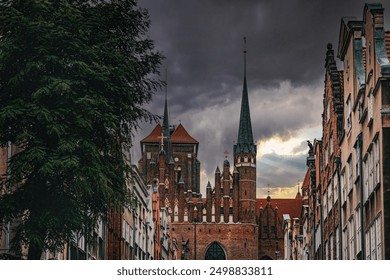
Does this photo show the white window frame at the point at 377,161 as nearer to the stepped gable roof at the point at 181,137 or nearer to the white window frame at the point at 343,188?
the white window frame at the point at 343,188

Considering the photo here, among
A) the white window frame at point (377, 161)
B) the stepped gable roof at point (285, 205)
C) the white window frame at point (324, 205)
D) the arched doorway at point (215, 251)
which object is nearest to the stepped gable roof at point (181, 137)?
the stepped gable roof at point (285, 205)

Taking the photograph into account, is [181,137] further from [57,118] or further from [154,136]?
[57,118]

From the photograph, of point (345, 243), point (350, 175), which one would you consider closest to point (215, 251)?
point (345, 243)

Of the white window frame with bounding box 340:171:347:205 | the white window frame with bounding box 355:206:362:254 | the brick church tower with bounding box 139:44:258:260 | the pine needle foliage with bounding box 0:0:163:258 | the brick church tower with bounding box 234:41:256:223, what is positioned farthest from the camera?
the brick church tower with bounding box 234:41:256:223

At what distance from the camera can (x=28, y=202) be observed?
67.6 feet

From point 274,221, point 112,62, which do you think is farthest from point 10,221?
point 274,221

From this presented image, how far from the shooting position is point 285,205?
383 feet

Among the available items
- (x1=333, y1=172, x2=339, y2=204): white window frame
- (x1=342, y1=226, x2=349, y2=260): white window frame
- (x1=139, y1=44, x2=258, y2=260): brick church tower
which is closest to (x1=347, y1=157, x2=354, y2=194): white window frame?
(x1=342, y1=226, x2=349, y2=260): white window frame

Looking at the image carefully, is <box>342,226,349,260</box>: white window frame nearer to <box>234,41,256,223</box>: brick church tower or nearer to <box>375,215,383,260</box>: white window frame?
<box>375,215,383,260</box>: white window frame

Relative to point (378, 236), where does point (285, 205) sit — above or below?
above

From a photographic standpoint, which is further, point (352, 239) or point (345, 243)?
point (345, 243)

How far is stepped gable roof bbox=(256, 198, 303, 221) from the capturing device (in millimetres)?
113644

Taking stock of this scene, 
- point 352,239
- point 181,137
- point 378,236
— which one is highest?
point 181,137
